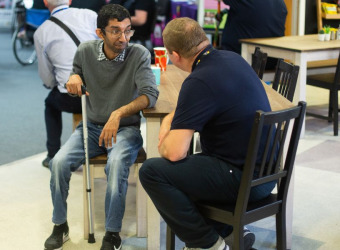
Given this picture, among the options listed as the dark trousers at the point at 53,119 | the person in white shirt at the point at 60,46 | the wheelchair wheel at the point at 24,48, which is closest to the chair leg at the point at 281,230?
the person in white shirt at the point at 60,46

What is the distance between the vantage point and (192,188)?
2.58m

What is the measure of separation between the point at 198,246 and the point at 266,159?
1.49 ft

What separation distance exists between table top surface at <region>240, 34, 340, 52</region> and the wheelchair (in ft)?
11.9

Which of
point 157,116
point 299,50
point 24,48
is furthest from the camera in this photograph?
point 24,48

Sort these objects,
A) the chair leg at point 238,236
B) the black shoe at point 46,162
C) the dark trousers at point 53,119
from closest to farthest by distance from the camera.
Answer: the chair leg at point 238,236 < the dark trousers at point 53,119 < the black shoe at point 46,162

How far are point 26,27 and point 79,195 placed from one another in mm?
4962

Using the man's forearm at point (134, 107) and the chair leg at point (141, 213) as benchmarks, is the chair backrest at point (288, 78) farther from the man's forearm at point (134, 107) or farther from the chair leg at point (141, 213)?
the chair leg at point (141, 213)

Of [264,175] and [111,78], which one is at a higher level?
[111,78]

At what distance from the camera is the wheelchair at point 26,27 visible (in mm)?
8242

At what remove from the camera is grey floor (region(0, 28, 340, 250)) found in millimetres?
3371

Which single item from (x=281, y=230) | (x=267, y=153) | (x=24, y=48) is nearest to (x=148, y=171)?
(x=267, y=153)

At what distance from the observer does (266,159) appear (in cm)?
259

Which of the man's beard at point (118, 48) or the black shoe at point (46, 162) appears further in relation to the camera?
the black shoe at point (46, 162)

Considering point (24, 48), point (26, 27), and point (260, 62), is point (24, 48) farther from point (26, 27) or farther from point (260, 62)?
point (260, 62)
